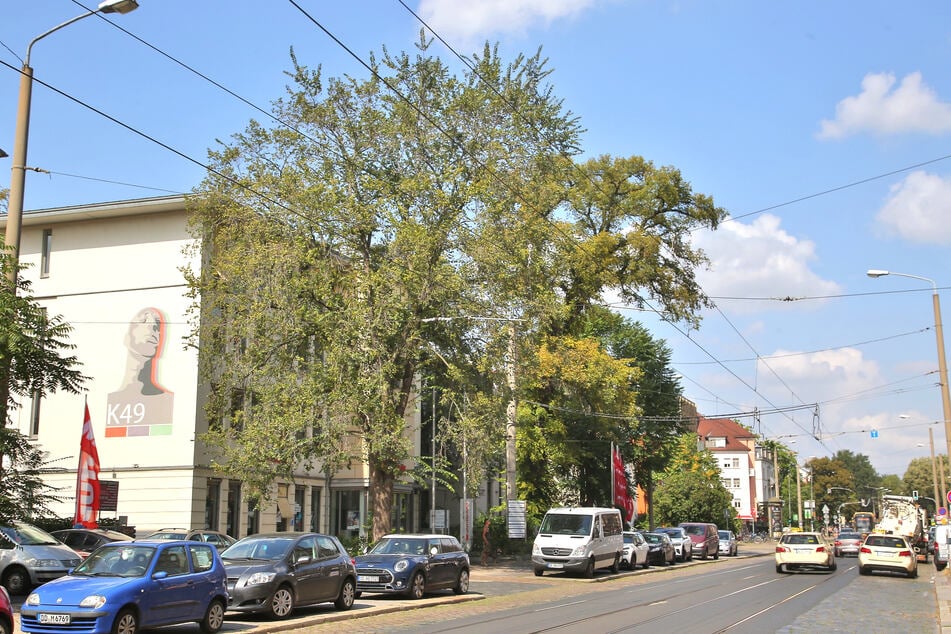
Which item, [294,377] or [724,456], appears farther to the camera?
[724,456]

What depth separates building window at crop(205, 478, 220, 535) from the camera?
3491 centimetres

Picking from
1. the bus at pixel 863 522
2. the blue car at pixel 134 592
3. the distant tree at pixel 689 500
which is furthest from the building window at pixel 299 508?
the bus at pixel 863 522

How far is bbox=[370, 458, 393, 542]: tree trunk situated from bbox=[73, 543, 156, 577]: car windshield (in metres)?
15.9

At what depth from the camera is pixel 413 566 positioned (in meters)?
21.1

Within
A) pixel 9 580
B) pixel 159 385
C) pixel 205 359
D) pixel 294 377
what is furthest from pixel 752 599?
pixel 159 385

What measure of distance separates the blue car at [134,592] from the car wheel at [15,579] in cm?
634

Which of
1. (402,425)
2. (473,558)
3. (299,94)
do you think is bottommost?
(473,558)

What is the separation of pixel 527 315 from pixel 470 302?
6.67 feet

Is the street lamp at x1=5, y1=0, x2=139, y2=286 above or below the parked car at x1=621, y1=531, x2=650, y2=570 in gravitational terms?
above

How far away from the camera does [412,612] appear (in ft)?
61.7

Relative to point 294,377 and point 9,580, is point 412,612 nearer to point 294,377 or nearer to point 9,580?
point 9,580

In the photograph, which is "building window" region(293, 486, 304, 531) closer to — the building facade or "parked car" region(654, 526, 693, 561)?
the building facade

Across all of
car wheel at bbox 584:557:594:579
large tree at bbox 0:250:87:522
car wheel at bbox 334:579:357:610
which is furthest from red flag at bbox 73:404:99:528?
car wheel at bbox 584:557:594:579

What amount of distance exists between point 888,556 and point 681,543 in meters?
13.6
